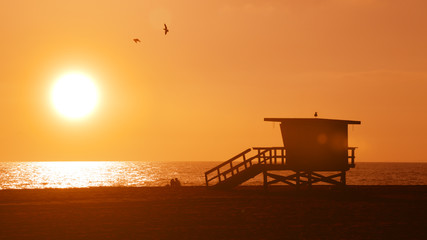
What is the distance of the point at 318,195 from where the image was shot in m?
32.7

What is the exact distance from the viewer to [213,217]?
2173 cm

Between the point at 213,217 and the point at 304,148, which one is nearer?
the point at 213,217

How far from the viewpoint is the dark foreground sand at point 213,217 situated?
59.0ft

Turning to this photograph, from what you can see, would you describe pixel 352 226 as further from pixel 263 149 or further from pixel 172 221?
pixel 263 149

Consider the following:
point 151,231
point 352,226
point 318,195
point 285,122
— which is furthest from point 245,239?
point 285,122

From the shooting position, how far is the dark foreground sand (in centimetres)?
1798

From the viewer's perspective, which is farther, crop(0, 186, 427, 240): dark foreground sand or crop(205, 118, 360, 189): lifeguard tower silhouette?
crop(205, 118, 360, 189): lifeguard tower silhouette

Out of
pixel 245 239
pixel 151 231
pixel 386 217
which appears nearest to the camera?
pixel 245 239

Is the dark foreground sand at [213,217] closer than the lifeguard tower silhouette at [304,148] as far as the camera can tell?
Yes

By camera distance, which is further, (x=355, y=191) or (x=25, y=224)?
(x=355, y=191)

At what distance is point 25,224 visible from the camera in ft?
66.0

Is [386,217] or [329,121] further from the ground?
[329,121]

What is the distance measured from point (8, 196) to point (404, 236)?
2198 centimetres

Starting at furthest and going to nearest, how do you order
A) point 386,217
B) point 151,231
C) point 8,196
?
point 8,196 < point 386,217 < point 151,231
